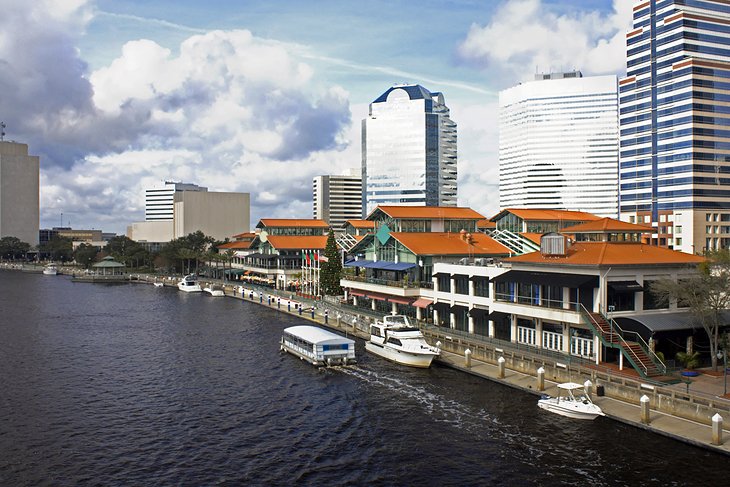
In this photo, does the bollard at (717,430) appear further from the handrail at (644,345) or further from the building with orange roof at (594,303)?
the handrail at (644,345)

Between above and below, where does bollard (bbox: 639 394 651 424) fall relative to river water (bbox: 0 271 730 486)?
above

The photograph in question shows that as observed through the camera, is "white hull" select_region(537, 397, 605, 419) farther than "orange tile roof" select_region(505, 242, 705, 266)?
No

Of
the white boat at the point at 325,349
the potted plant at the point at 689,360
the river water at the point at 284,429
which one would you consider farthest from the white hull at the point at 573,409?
the white boat at the point at 325,349

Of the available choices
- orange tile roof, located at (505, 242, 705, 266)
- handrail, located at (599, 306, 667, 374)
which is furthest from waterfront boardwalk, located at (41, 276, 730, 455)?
orange tile roof, located at (505, 242, 705, 266)

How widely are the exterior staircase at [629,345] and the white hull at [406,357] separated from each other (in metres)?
16.8

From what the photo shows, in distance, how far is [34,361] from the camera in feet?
239

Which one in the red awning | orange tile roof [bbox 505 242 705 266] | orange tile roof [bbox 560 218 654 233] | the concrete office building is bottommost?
the red awning

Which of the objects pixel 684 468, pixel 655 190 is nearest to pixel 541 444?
pixel 684 468

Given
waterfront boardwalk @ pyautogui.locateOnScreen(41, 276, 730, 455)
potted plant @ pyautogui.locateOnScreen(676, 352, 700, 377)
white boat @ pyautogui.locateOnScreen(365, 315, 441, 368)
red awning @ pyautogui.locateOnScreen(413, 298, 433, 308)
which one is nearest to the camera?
waterfront boardwalk @ pyautogui.locateOnScreen(41, 276, 730, 455)

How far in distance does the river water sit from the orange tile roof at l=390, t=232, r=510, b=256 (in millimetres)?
19242

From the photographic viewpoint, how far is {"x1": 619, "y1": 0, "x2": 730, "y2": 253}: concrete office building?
148m

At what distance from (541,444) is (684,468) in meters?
8.95

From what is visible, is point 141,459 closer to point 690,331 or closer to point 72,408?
point 72,408

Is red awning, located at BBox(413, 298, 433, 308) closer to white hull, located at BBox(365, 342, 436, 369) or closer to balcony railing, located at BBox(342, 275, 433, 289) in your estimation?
balcony railing, located at BBox(342, 275, 433, 289)
